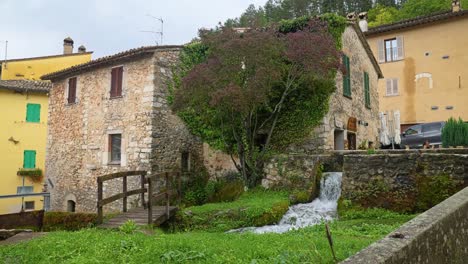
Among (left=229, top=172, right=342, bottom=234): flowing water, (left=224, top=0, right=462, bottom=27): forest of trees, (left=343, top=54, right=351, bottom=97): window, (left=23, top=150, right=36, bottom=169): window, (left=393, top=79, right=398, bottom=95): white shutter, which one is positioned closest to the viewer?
(left=229, top=172, right=342, bottom=234): flowing water

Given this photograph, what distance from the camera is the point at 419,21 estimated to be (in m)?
23.6

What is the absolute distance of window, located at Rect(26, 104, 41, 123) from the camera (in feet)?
71.8

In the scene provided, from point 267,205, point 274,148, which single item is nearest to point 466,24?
point 274,148

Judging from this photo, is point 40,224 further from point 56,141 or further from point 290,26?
point 290,26

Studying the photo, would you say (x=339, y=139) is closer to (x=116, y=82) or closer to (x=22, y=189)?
(x=116, y=82)

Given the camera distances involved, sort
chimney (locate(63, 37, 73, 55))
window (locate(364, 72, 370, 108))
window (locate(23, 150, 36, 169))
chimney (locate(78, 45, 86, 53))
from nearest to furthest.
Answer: window (locate(364, 72, 370, 108)), window (locate(23, 150, 36, 169)), chimney (locate(63, 37, 73, 55)), chimney (locate(78, 45, 86, 53))

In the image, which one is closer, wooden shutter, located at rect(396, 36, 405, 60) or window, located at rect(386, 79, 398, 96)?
wooden shutter, located at rect(396, 36, 405, 60)

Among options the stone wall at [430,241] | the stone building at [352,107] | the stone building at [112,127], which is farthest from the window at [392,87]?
the stone wall at [430,241]

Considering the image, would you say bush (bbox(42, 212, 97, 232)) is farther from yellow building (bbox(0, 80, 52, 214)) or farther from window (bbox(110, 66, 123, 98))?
yellow building (bbox(0, 80, 52, 214))

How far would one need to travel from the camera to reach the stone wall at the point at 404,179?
26.5 ft

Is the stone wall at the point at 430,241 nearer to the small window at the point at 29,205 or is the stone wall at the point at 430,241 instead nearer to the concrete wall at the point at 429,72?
the concrete wall at the point at 429,72

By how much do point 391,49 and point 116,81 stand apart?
19767 millimetres

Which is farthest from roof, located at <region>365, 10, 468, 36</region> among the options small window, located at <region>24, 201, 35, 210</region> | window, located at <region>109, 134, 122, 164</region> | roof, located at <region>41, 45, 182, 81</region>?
small window, located at <region>24, 201, 35, 210</region>

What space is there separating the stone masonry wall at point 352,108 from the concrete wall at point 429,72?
617cm
